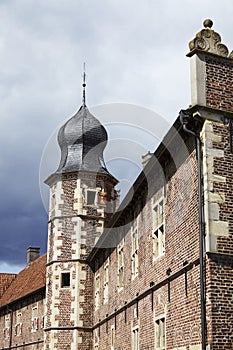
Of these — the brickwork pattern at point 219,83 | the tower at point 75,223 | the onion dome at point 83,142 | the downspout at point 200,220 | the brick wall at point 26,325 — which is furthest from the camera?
the brick wall at point 26,325

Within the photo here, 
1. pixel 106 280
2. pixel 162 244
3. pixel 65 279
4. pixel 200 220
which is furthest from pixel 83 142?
pixel 200 220

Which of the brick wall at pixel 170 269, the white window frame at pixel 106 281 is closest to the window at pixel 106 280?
the white window frame at pixel 106 281

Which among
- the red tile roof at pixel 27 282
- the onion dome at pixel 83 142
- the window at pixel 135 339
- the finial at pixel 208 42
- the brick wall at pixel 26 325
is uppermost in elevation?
the onion dome at pixel 83 142

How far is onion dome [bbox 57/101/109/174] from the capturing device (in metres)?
26.2

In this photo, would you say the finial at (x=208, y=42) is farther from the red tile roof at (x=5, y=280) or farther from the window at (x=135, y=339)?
the red tile roof at (x=5, y=280)

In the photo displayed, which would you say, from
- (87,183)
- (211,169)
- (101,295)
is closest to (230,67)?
(211,169)

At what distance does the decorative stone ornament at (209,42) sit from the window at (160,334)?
573cm

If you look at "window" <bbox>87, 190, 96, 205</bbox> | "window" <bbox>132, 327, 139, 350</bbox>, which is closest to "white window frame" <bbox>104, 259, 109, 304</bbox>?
"window" <bbox>132, 327, 139, 350</bbox>

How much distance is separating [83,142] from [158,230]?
13673 millimetres

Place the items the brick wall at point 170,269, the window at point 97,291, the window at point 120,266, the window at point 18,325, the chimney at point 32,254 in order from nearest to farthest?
the brick wall at point 170,269
the window at point 120,266
the window at point 97,291
the window at point 18,325
the chimney at point 32,254

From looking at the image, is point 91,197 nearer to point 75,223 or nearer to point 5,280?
point 75,223

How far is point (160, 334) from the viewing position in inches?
509

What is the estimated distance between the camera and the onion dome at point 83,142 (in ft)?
86.0

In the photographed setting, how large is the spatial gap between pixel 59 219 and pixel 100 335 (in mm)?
5749
